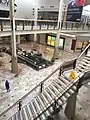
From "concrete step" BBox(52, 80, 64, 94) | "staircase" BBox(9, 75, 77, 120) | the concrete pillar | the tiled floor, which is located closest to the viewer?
"staircase" BBox(9, 75, 77, 120)

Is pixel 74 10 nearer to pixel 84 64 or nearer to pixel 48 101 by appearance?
pixel 84 64

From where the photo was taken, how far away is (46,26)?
50.7 feet

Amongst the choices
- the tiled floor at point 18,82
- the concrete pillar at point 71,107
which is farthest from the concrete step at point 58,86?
the tiled floor at point 18,82

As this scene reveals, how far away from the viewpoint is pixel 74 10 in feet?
51.5

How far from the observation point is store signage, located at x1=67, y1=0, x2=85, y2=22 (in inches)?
586

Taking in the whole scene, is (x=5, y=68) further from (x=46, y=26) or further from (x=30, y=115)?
(x=30, y=115)

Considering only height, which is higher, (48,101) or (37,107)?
(48,101)

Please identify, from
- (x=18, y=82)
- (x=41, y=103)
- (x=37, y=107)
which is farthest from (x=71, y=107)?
(x=18, y=82)

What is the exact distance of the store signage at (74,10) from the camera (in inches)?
586

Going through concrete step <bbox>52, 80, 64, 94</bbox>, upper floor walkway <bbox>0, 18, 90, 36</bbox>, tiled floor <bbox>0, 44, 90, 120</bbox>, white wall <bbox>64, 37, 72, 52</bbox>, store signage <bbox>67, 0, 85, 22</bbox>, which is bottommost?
tiled floor <bbox>0, 44, 90, 120</bbox>

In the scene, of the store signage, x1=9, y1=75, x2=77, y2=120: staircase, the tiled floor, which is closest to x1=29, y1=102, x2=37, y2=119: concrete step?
x1=9, y1=75, x2=77, y2=120: staircase

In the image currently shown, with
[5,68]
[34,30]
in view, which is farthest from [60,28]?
[5,68]

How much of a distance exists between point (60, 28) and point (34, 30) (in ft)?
12.2

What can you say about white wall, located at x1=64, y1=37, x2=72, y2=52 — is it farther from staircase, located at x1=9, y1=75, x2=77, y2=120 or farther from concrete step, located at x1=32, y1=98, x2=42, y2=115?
concrete step, located at x1=32, y1=98, x2=42, y2=115
